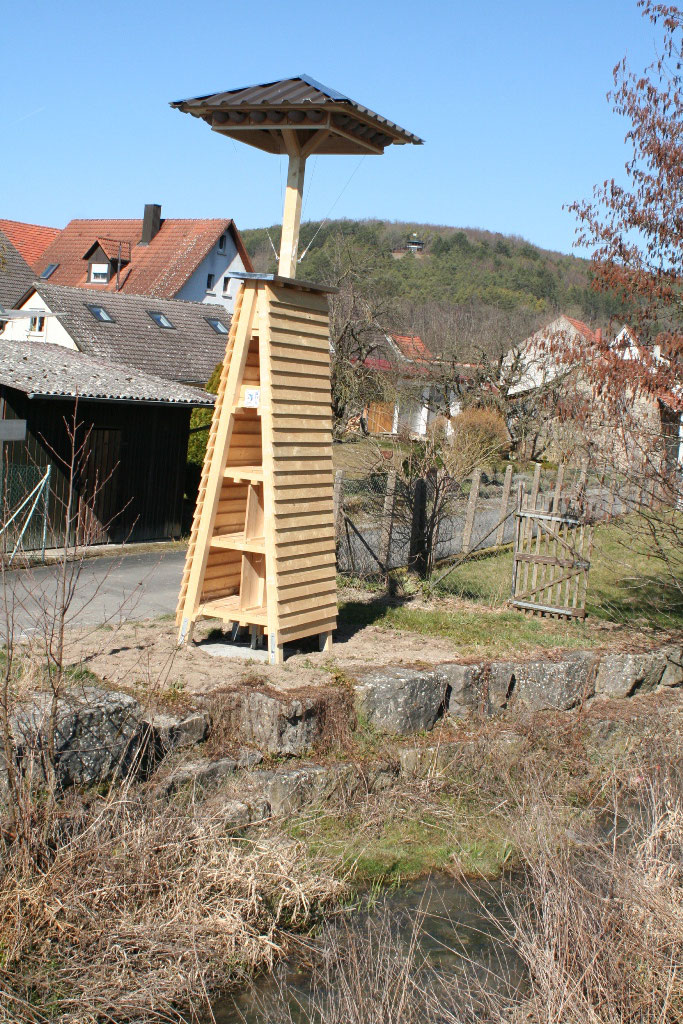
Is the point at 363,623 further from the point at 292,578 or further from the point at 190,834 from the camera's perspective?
the point at 190,834

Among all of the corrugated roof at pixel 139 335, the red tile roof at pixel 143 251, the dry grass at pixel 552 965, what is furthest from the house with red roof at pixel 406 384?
the dry grass at pixel 552 965

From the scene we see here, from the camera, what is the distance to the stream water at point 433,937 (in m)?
5.93

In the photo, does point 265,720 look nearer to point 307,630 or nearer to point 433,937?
point 307,630

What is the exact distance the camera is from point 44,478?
15555 millimetres

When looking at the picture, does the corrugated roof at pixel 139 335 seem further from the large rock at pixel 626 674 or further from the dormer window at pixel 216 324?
the large rock at pixel 626 674

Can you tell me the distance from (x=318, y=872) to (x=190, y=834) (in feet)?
3.46

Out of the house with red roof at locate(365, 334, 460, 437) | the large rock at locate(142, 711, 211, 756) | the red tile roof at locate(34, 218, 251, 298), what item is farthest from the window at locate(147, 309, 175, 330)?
the large rock at locate(142, 711, 211, 756)

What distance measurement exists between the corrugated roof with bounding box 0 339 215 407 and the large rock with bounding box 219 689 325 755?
306 inches

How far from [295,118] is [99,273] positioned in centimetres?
3530

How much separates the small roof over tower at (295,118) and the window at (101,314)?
15.2 m

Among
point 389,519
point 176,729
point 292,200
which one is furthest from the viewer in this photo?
point 389,519

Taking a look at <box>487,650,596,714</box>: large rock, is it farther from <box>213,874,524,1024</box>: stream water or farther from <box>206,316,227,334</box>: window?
<box>206,316,227,334</box>: window

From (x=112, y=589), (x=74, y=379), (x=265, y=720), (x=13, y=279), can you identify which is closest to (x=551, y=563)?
(x=112, y=589)

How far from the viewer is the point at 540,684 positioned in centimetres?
1042
